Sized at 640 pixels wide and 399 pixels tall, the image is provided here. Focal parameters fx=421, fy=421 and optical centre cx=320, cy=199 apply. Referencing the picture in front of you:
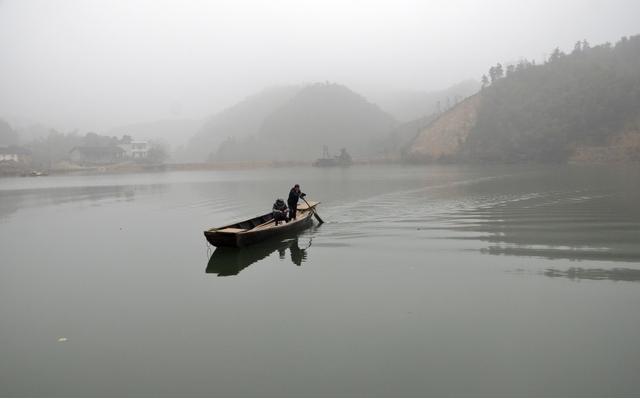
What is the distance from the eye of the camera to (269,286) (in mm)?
12719

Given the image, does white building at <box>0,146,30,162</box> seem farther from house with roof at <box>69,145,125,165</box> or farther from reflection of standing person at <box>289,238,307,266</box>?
reflection of standing person at <box>289,238,307,266</box>

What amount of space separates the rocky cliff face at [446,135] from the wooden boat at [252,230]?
9622 centimetres

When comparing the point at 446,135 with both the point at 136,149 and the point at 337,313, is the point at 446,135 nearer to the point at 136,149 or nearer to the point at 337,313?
the point at 136,149

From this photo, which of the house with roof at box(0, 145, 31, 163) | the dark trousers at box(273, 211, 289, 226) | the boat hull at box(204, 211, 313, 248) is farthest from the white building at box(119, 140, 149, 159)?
the boat hull at box(204, 211, 313, 248)

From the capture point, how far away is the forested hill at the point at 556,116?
3804 inches

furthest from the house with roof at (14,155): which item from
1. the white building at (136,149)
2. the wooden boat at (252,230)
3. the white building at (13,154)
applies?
the wooden boat at (252,230)

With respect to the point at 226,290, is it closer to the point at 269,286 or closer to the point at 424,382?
the point at 269,286

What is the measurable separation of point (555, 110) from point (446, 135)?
27.9 m

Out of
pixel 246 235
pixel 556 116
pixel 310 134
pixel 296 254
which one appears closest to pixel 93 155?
pixel 310 134

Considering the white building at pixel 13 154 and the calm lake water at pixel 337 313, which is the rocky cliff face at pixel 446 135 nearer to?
the calm lake water at pixel 337 313

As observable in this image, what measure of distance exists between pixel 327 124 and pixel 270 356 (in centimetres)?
17734

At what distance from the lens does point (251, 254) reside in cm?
1667

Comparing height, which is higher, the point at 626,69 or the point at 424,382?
the point at 626,69

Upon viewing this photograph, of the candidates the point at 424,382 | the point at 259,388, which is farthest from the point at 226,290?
the point at 424,382
